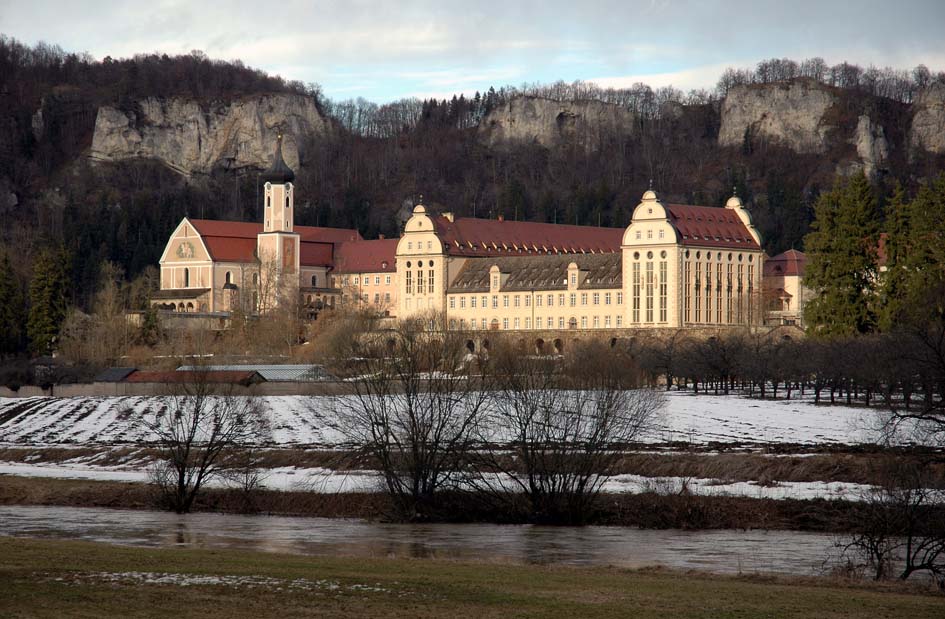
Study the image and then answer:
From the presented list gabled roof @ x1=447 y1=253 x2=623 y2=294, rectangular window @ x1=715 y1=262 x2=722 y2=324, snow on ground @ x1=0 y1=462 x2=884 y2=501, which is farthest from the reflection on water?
rectangular window @ x1=715 y1=262 x2=722 y2=324

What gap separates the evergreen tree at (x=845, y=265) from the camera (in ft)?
307

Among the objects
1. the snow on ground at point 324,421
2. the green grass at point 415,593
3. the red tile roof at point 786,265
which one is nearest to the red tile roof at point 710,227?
the red tile roof at point 786,265

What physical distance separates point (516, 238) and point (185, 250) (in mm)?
33778

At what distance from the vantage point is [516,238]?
170 meters

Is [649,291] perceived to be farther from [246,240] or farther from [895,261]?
[895,261]

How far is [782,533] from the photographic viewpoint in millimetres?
44812

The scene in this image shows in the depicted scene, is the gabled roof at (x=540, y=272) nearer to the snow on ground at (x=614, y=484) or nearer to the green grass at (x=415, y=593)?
the snow on ground at (x=614, y=484)

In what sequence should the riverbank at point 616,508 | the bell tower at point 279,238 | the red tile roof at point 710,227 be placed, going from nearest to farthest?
the riverbank at point 616,508 < the red tile roof at point 710,227 < the bell tower at point 279,238

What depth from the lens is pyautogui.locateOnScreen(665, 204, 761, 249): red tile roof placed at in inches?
5797

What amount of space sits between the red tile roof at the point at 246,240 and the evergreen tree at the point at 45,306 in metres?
38.9

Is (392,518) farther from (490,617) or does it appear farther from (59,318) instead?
(59,318)

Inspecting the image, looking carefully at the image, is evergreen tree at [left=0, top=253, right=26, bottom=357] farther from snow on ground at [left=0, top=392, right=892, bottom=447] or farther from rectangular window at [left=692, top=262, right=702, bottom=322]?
rectangular window at [left=692, top=262, right=702, bottom=322]

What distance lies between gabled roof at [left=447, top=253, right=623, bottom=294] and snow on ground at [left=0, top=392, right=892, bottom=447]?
5389 cm

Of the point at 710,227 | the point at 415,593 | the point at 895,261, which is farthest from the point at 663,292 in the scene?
the point at 415,593
